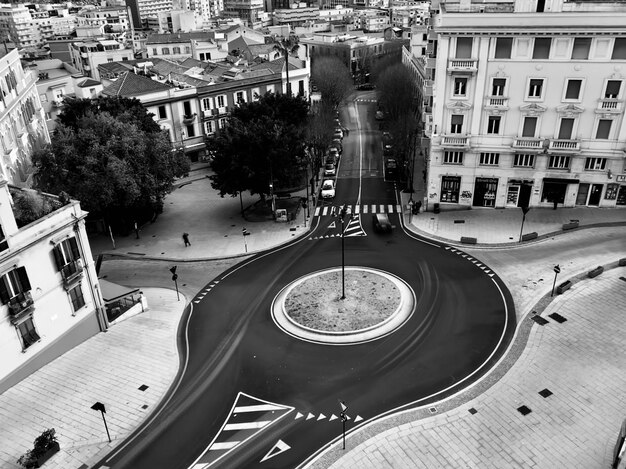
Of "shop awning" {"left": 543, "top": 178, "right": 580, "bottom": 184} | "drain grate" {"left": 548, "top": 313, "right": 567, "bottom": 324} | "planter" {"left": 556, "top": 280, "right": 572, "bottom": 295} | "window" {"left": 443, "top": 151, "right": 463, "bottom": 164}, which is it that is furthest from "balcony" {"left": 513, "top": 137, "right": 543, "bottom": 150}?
"drain grate" {"left": 548, "top": 313, "right": 567, "bottom": 324}

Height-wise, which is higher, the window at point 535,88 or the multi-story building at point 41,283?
the window at point 535,88

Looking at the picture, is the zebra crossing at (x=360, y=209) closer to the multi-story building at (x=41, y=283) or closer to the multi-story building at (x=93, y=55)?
the multi-story building at (x=41, y=283)

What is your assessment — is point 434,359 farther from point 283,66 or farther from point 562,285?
point 283,66

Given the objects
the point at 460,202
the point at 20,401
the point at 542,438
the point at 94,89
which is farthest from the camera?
the point at 94,89

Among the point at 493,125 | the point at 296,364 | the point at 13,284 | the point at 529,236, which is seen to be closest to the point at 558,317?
the point at 529,236

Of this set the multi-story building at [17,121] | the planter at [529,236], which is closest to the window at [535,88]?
the planter at [529,236]

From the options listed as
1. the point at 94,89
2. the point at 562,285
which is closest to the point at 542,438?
the point at 562,285
